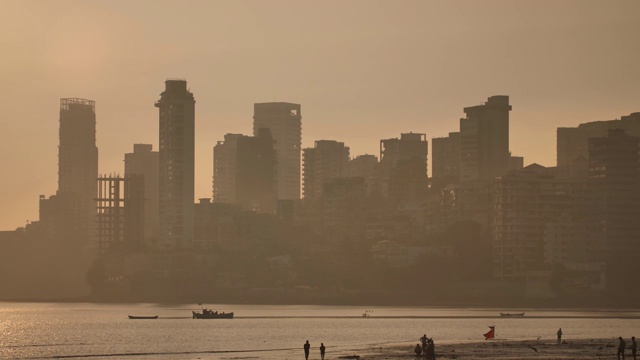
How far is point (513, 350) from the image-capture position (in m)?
170

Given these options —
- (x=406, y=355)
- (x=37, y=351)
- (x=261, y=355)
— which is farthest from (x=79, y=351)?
(x=406, y=355)

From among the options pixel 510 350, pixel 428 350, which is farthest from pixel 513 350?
pixel 428 350

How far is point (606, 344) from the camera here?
178 m

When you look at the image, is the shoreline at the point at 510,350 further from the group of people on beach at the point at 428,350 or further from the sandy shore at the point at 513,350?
the group of people on beach at the point at 428,350

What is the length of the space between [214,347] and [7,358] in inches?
1075

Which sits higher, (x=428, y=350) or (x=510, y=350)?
(x=428, y=350)

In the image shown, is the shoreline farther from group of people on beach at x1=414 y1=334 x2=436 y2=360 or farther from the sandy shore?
group of people on beach at x1=414 y1=334 x2=436 y2=360

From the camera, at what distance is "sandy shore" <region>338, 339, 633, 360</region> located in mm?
158750

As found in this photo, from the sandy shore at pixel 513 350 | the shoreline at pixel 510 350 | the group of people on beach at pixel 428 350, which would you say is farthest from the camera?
the shoreline at pixel 510 350

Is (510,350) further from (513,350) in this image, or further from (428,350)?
(428,350)

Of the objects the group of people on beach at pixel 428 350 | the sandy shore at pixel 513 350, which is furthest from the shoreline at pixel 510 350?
the group of people on beach at pixel 428 350

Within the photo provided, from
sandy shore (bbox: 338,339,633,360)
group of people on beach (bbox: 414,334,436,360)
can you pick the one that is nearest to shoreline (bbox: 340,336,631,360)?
sandy shore (bbox: 338,339,633,360)

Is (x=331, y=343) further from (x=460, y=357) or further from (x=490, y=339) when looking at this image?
(x=460, y=357)

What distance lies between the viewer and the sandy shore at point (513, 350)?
15875 centimetres
